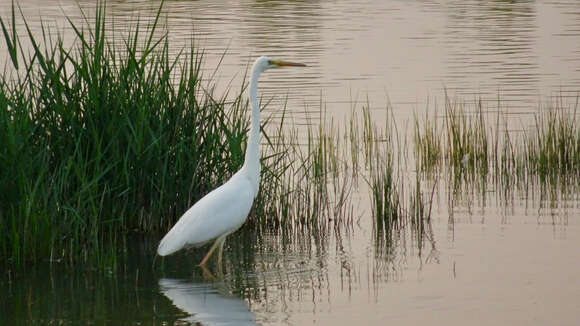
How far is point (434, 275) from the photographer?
686 cm

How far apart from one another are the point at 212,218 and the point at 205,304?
73 cm

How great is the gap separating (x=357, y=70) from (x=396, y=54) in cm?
213

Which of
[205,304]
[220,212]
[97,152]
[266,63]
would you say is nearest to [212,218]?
[220,212]

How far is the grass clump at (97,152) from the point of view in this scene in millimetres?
6789

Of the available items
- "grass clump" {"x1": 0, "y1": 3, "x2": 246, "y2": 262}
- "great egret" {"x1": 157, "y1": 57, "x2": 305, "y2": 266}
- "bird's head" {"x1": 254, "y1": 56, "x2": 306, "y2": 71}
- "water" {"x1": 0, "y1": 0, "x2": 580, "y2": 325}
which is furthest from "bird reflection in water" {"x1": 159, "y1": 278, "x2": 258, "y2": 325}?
"bird's head" {"x1": 254, "y1": 56, "x2": 306, "y2": 71}

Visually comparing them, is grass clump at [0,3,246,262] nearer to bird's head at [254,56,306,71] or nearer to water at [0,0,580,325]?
water at [0,0,580,325]

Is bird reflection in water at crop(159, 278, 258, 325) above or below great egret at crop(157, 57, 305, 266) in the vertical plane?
below

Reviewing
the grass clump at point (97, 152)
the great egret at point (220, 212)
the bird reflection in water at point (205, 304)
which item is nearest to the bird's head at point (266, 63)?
the great egret at point (220, 212)

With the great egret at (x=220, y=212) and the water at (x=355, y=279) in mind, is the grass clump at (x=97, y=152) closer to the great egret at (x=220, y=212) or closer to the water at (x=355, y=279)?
the water at (x=355, y=279)

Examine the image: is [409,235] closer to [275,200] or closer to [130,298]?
[275,200]

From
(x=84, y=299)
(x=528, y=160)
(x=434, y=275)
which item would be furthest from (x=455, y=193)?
(x=84, y=299)

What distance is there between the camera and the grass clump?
22.3ft

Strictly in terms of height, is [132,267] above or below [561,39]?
below

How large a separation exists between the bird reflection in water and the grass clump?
544mm
